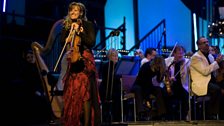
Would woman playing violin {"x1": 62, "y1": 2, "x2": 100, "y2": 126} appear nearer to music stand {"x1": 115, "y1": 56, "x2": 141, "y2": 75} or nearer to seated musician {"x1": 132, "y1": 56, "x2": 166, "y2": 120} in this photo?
seated musician {"x1": 132, "y1": 56, "x2": 166, "y2": 120}

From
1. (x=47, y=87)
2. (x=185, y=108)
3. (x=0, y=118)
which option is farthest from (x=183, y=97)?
(x=0, y=118)

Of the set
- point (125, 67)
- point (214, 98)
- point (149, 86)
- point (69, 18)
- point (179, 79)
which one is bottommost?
point (214, 98)

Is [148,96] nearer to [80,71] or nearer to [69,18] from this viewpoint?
[80,71]

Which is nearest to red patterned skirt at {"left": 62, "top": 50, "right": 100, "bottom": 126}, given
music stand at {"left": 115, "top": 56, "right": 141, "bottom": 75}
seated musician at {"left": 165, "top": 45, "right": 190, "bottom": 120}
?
seated musician at {"left": 165, "top": 45, "right": 190, "bottom": 120}

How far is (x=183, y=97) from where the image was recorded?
7.36 metres

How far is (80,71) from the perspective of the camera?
4.48 m

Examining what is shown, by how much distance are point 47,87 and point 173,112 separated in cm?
236

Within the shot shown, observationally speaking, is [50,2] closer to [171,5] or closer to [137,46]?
[137,46]

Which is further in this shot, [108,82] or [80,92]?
[108,82]

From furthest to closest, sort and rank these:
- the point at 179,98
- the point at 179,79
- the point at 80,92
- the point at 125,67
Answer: the point at 125,67 < the point at 179,79 < the point at 179,98 < the point at 80,92

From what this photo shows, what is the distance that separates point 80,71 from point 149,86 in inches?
116

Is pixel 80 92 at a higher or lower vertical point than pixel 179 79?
lower

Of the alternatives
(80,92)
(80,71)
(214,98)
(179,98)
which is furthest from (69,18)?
(179,98)

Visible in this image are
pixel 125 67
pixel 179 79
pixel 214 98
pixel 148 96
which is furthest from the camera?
pixel 125 67
